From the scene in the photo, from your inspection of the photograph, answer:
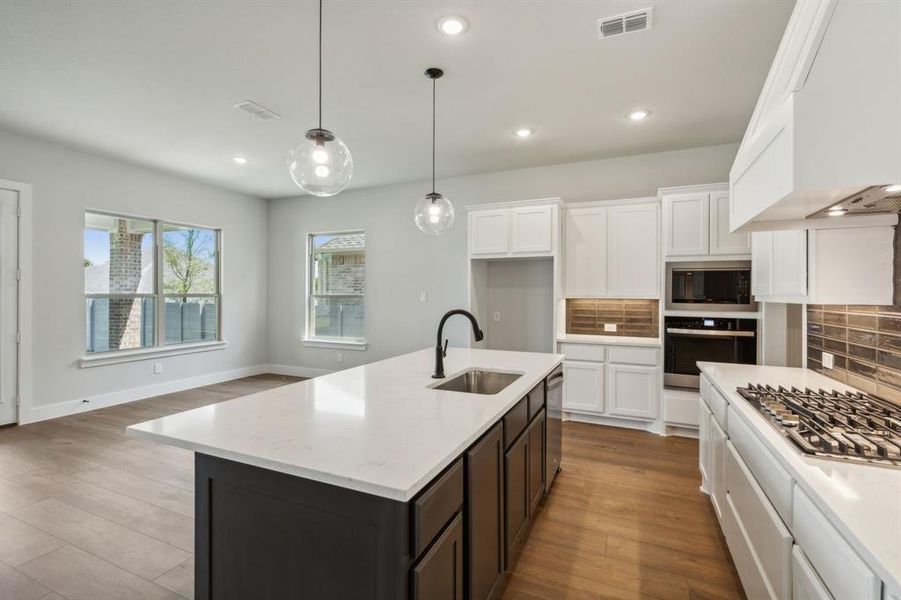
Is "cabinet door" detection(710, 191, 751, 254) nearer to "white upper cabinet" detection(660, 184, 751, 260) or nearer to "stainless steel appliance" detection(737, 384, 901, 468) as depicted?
"white upper cabinet" detection(660, 184, 751, 260)

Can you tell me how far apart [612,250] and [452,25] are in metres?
2.77

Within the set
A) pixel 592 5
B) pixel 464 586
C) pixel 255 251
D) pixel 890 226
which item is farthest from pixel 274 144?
pixel 890 226

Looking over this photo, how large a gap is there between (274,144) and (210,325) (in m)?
3.20

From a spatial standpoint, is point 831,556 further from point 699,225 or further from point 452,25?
point 699,225

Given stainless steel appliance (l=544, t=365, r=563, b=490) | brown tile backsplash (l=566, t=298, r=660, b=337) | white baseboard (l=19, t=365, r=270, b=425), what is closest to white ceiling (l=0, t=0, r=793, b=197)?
brown tile backsplash (l=566, t=298, r=660, b=337)

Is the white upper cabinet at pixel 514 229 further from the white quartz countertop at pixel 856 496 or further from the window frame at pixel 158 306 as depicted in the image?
the window frame at pixel 158 306

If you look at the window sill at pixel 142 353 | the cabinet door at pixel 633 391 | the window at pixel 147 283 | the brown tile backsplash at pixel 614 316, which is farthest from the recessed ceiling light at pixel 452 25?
the window sill at pixel 142 353

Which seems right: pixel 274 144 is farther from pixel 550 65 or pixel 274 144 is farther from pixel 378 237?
pixel 550 65

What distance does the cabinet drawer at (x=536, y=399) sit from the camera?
2336 mm

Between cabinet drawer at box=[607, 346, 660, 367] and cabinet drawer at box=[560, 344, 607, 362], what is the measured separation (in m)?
0.07

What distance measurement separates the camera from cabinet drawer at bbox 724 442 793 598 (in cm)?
135

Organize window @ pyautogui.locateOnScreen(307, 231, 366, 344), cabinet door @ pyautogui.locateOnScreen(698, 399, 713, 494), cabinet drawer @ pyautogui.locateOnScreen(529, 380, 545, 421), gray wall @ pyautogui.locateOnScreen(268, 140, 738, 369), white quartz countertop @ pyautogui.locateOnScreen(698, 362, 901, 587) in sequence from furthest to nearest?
window @ pyautogui.locateOnScreen(307, 231, 366, 344)
gray wall @ pyautogui.locateOnScreen(268, 140, 738, 369)
cabinet door @ pyautogui.locateOnScreen(698, 399, 713, 494)
cabinet drawer @ pyautogui.locateOnScreen(529, 380, 545, 421)
white quartz countertop @ pyautogui.locateOnScreen(698, 362, 901, 587)

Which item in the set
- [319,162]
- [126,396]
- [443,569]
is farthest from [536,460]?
[126,396]

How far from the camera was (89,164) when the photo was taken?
15.5 feet
